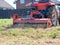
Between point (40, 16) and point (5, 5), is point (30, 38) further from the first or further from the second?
point (5, 5)

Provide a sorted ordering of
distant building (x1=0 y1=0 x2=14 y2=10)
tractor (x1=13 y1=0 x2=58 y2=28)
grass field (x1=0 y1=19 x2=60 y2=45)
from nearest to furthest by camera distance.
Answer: grass field (x1=0 y1=19 x2=60 y2=45), tractor (x1=13 y1=0 x2=58 y2=28), distant building (x1=0 y1=0 x2=14 y2=10)

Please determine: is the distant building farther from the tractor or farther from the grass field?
the grass field

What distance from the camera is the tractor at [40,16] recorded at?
51.0ft

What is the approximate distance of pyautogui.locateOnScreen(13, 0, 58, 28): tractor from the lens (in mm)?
15542

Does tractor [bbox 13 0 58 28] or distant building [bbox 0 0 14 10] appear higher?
tractor [bbox 13 0 58 28]

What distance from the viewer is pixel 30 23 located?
15.9 meters

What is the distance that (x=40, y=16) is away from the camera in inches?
675

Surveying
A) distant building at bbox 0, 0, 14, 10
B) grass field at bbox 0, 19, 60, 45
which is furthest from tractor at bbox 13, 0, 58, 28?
distant building at bbox 0, 0, 14, 10

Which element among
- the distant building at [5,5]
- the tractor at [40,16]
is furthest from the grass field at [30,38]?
the distant building at [5,5]

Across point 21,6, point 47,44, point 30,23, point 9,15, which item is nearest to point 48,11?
point 30,23

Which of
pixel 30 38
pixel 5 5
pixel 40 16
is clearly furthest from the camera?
pixel 5 5

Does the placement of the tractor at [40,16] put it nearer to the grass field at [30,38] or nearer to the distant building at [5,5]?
the grass field at [30,38]

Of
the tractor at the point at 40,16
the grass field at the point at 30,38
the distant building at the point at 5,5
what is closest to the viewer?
the grass field at the point at 30,38

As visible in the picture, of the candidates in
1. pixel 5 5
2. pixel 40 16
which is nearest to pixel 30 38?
pixel 40 16
